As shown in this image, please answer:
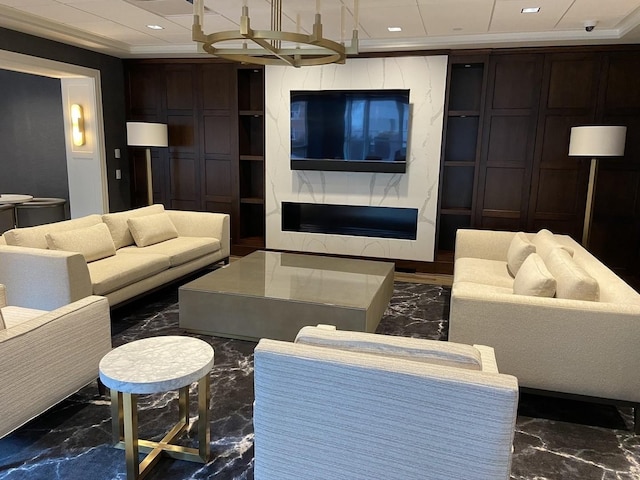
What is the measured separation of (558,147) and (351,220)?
246 cm

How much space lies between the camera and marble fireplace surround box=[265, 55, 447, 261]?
17.5 ft

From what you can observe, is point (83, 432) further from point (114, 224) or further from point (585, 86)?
point (585, 86)

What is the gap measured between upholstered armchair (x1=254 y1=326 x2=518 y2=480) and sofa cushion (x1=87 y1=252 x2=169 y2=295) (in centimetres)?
242

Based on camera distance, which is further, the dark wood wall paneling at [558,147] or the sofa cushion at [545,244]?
the dark wood wall paneling at [558,147]

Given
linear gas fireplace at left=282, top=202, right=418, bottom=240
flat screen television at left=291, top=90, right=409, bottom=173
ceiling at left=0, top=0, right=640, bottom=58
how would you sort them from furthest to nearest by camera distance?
1. linear gas fireplace at left=282, top=202, right=418, bottom=240
2. flat screen television at left=291, top=90, right=409, bottom=173
3. ceiling at left=0, top=0, right=640, bottom=58

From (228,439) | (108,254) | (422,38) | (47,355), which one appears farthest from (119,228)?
(422,38)

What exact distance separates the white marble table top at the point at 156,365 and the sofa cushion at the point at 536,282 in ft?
5.98

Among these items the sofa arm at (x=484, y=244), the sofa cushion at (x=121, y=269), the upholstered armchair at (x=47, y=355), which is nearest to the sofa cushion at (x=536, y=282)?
the sofa arm at (x=484, y=244)

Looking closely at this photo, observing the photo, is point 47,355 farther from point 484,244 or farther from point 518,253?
point 484,244

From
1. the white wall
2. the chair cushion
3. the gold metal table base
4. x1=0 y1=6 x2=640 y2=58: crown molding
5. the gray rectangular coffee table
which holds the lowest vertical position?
the gold metal table base

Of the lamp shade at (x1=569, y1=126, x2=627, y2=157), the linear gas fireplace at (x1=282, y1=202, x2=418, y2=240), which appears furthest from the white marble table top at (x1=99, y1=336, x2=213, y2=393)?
the lamp shade at (x1=569, y1=126, x2=627, y2=157)

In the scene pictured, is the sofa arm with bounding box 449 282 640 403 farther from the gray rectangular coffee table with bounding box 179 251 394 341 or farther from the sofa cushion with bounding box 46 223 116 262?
the sofa cushion with bounding box 46 223 116 262

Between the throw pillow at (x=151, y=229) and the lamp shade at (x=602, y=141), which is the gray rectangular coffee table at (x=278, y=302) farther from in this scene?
the lamp shade at (x=602, y=141)

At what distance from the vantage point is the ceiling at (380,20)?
387cm
